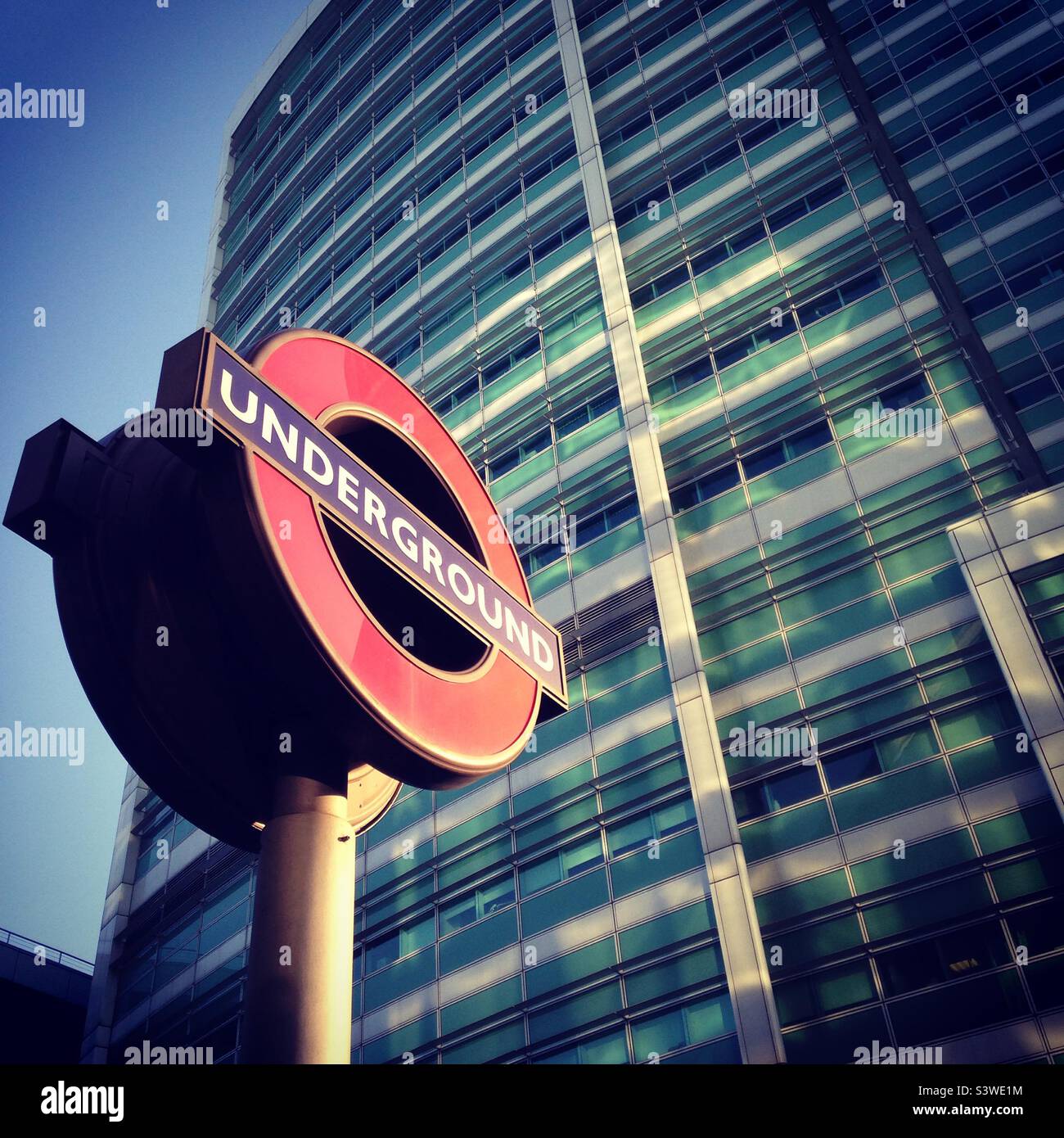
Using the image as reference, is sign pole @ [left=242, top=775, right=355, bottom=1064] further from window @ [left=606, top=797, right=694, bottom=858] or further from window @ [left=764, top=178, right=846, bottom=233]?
window @ [left=764, top=178, right=846, bottom=233]

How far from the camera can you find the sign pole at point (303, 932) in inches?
227

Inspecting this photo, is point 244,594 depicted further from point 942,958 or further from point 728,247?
point 728,247

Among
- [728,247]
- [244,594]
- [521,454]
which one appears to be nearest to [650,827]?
[521,454]

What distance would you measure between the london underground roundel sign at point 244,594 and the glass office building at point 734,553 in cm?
1315

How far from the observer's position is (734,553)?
83.8 feet

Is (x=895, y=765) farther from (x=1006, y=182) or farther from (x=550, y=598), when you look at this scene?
(x=1006, y=182)

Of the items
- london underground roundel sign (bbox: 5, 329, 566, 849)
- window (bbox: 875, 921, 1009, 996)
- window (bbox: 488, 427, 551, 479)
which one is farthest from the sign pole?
window (bbox: 488, 427, 551, 479)

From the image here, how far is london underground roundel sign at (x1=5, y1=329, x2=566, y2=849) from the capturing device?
20.4 feet

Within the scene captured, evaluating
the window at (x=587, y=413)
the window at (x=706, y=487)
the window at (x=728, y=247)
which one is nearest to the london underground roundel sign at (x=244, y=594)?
the window at (x=706, y=487)

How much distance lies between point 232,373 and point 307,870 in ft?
9.68

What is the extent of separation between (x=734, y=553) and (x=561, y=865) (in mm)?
8123

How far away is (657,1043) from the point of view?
19.8 metres

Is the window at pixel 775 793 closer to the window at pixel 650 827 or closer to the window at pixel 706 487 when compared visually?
the window at pixel 650 827

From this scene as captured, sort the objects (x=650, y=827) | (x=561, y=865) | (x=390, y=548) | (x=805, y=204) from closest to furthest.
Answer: (x=390, y=548), (x=650, y=827), (x=561, y=865), (x=805, y=204)
